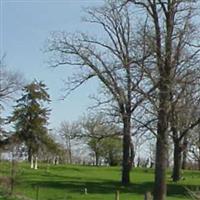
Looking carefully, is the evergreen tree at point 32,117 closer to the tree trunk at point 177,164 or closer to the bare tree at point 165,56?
the tree trunk at point 177,164

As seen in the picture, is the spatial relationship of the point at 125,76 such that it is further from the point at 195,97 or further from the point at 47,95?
the point at 47,95

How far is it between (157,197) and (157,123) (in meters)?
3.63

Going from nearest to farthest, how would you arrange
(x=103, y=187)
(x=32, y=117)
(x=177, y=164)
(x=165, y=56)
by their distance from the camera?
(x=165, y=56) < (x=103, y=187) < (x=177, y=164) < (x=32, y=117)

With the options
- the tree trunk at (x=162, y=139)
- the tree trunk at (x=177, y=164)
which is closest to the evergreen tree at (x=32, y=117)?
the tree trunk at (x=177, y=164)

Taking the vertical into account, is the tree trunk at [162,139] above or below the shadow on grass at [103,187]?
above

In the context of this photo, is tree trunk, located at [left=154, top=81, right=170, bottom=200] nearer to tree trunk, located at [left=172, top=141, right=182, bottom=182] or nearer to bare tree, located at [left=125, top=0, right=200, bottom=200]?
bare tree, located at [left=125, top=0, right=200, bottom=200]

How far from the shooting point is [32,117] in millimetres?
82875

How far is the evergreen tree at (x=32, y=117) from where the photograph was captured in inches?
3167

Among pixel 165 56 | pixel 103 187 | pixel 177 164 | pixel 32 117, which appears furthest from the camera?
pixel 32 117

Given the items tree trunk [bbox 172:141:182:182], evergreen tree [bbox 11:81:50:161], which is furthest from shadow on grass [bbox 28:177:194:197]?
evergreen tree [bbox 11:81:50:161]

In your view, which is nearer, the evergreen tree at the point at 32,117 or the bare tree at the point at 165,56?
the bare tree at the point at 165,56

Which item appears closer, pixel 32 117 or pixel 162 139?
pixel 162 139

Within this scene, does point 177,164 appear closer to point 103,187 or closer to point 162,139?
point 103,187

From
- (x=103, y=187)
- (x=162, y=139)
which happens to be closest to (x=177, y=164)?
(x=103, y=187)
